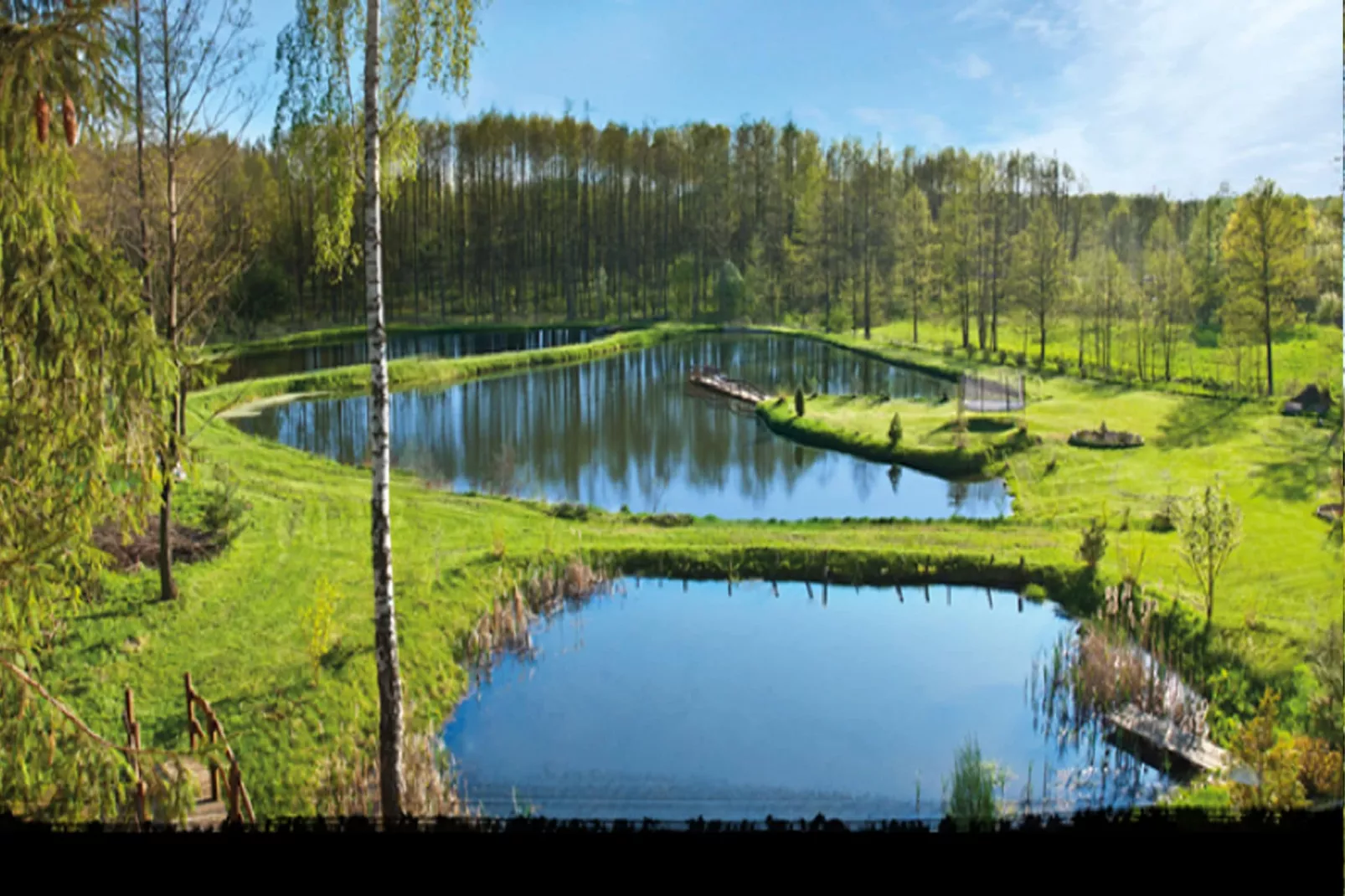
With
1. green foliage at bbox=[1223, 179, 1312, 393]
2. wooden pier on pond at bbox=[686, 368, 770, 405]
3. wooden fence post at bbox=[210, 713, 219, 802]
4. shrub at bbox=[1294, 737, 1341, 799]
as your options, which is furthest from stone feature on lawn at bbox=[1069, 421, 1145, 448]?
wooden fence post at bbox=[210, 713, 219, 802]

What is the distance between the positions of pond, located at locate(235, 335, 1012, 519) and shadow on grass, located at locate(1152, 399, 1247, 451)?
11.6 ft

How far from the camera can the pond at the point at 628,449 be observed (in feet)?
64.8

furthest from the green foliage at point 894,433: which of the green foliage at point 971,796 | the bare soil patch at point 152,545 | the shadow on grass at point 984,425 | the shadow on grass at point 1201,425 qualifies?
the bare soil patch at point 152,545

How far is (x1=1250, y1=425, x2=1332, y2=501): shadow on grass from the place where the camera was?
1523 cm

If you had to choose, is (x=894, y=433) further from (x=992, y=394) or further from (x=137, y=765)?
(x=137, y=765)

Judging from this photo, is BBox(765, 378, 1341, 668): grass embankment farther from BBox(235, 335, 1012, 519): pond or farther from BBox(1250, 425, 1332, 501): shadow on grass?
BBox(235, 335, 1012, 519): pond

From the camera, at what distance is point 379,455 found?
7.25m

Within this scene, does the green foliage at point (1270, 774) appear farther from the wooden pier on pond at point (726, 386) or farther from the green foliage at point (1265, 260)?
the wooden pier on pond at point (726, 386)

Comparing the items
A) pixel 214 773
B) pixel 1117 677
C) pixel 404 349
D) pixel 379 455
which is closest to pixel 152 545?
pixel 214 773

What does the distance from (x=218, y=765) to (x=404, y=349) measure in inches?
1453

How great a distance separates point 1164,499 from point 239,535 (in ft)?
45.8

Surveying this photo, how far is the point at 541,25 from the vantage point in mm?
12023

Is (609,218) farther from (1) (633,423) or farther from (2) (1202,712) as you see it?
(2) (1202,712)

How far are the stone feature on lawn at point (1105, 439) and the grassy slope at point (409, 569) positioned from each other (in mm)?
604
